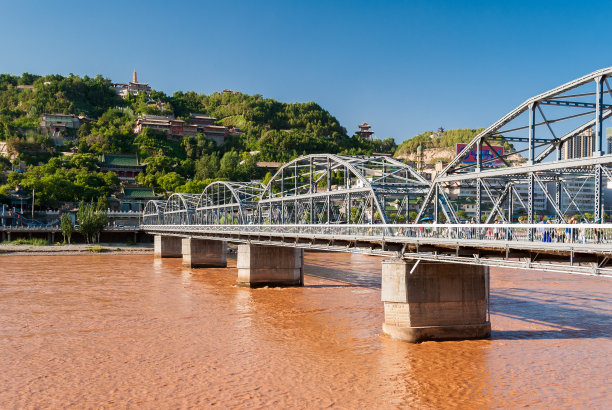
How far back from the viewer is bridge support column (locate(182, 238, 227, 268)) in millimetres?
63938

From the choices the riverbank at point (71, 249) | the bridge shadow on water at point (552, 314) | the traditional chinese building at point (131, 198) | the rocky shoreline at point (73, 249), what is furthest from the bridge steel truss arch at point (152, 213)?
the bridge shadow on water at point (552, 314)

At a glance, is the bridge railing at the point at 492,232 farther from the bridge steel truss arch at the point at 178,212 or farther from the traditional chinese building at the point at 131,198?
the traditional chinese building at the point at 131,198

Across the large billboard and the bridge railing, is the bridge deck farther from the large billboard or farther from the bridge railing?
the large billboard

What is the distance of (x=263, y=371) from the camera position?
2211 centimetres

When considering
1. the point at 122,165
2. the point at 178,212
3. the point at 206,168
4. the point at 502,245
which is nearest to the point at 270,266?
the point at 502,245

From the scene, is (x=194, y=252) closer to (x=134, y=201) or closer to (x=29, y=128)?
(x=134, y=201)

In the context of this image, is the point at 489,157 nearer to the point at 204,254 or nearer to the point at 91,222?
the point at 204,254

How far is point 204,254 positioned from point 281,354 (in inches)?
1616

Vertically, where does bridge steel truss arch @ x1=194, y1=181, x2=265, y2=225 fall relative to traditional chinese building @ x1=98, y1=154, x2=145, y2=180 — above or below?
below

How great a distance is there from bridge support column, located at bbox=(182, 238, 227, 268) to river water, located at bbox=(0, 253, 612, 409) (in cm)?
2147

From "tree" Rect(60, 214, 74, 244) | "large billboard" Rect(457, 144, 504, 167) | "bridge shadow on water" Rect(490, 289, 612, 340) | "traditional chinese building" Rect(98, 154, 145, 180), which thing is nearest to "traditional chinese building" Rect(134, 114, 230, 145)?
"traditional chinese building" Rect(98, 154, 145, 180)

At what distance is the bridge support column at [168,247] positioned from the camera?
79.8 m

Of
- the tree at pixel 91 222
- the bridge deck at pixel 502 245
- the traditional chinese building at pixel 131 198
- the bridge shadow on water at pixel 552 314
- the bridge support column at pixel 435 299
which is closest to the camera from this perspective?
the bridge deck at pixel 502 245

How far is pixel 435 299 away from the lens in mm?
25078
